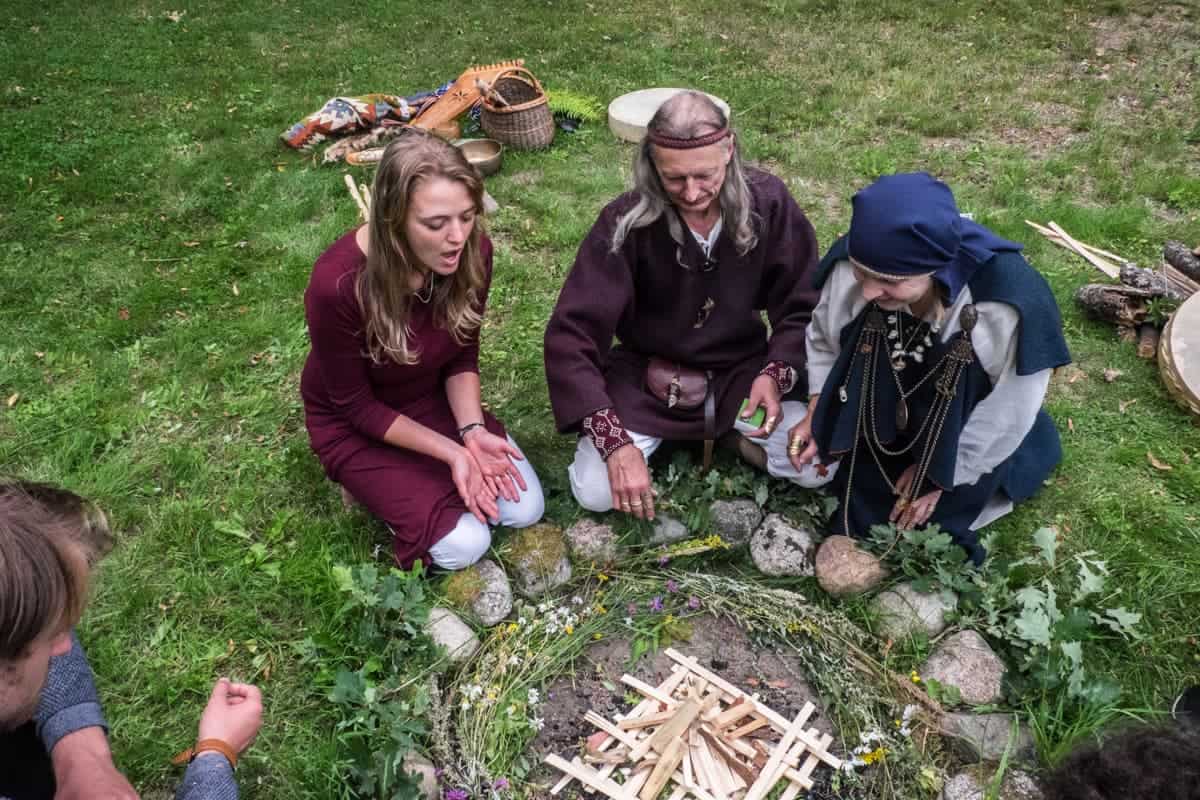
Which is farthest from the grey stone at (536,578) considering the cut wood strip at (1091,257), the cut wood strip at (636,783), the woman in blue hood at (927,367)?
the cut wood strip at (1091,257)

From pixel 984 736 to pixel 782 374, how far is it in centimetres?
138

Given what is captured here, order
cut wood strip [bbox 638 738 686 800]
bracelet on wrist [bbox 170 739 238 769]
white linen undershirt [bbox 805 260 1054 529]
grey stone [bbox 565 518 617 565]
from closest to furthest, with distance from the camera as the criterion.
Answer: bracelet on wrist [bbox 170 739 238 769]
cut wood strip [bbox 638 738 686 800]
white linen undershirt [bbox 805 260 1054 529]
grey stone [bbox 565 518 617 565]

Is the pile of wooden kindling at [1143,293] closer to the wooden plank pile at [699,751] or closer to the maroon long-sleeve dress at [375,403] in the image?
the wooden plank pile at [699,751]

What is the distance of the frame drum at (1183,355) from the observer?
3680mm

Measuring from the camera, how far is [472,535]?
2980 mm

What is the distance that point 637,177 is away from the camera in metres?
2.92

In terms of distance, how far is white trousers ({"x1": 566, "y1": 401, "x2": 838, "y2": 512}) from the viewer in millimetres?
3186

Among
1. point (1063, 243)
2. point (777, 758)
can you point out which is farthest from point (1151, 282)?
point (777, 758)

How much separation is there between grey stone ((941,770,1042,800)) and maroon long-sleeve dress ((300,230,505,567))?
175cm

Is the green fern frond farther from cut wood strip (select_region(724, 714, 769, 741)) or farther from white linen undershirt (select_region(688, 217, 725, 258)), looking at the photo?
cut wood strip (select_region(724, 714, 769, 741))

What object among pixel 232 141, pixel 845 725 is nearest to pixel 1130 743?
pixel 845 725

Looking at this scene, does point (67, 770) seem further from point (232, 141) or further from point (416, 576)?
point (232, 141)

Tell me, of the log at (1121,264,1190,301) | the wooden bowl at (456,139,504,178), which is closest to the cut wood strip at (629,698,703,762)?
the log at (1121,264,1190,301)

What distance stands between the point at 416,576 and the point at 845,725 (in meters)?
1.45
